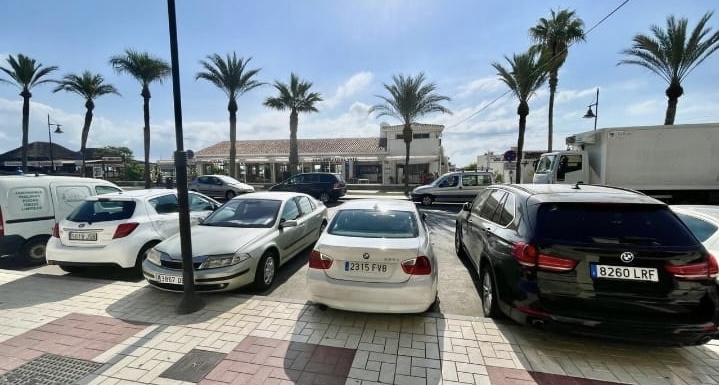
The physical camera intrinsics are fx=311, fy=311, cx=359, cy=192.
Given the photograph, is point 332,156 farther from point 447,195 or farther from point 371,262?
point 371,262

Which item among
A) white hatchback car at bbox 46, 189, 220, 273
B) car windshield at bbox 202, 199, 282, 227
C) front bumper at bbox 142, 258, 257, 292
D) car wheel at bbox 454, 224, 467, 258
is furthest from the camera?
car wheel at bbox 454, 224, 467, 258

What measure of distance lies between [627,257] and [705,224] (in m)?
2.47

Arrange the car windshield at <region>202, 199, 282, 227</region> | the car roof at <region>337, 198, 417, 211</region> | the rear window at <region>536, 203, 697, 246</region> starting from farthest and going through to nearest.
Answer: the car windshield at <region>202, 199, 282, 227</region> → the car roof at <region>337, 198, 417, 211</region> → the rear window at <region>536, 203, 697, 246</region>

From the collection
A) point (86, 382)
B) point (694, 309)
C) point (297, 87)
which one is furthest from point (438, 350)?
point (297, 87)

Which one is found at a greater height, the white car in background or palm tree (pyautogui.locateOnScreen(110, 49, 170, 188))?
palm tree (pyautogui.locateOnScreen(110, 49, 170, 188))

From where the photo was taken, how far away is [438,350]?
3.14m

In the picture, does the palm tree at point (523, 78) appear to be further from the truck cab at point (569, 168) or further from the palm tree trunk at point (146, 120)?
the palm tree trunk at point (146, 120)

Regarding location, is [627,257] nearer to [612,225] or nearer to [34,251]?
[612,225]

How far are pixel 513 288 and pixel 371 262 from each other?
1.49 metres

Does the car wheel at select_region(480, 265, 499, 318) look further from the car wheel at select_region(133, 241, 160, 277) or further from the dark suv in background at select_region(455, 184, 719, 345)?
the car wheel at select_region(133, 241, 160, 277)

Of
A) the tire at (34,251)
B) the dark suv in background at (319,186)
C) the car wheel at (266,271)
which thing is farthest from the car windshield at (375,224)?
the dark suv in background at (319,186)

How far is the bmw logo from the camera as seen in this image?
2771 mm

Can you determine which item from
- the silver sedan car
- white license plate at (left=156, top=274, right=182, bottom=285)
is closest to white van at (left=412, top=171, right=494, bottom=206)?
the silver sedan car

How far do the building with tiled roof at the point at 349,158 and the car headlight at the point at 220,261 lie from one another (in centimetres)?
2359
